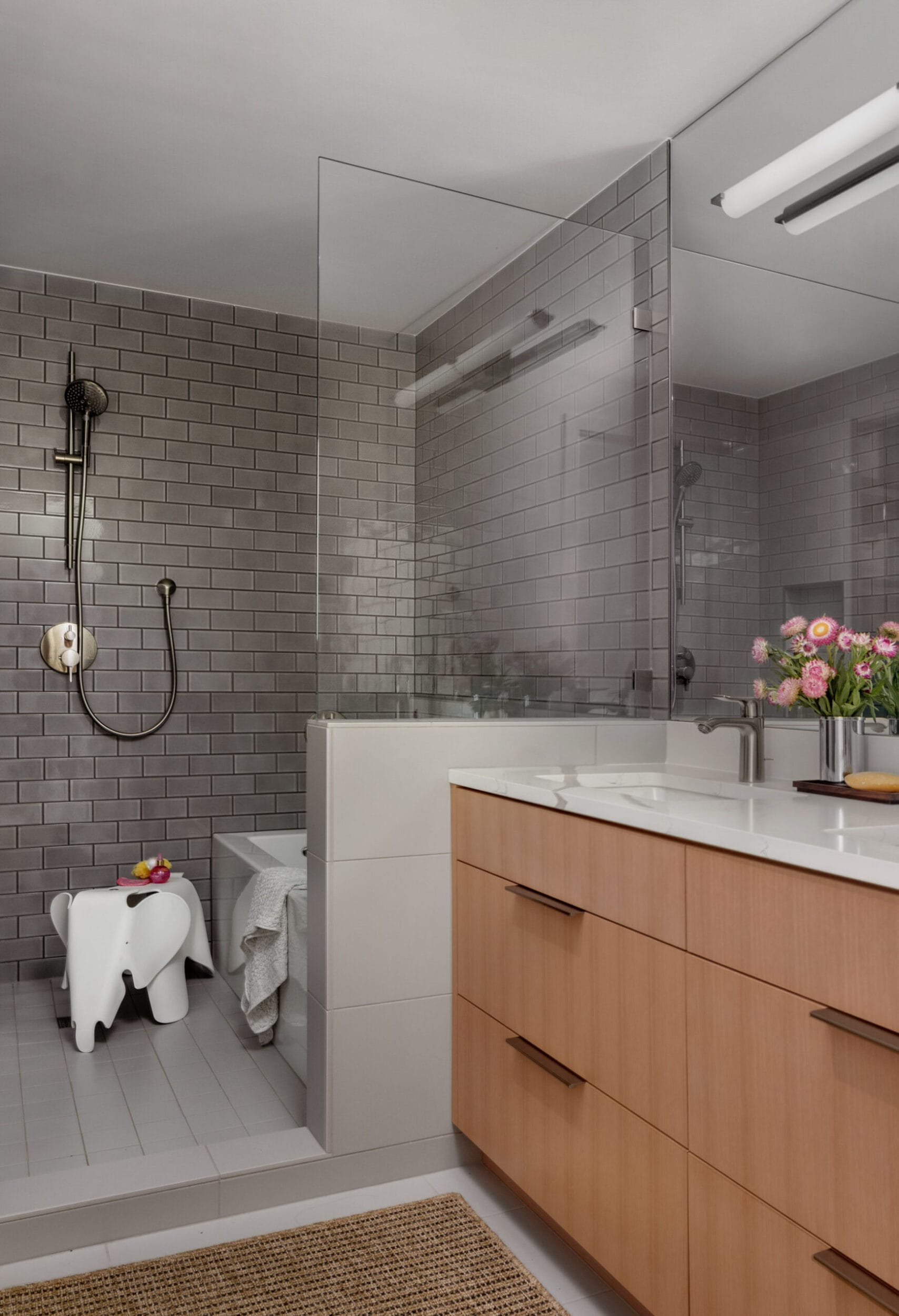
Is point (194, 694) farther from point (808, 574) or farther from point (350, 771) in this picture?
point (808, 574)

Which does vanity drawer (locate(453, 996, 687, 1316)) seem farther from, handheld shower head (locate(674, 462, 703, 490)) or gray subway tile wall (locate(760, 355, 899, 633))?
handheld shower head (locate(674, 462, 703, 490))

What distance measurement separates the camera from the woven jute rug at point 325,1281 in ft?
5.79

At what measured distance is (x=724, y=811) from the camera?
1.58 m

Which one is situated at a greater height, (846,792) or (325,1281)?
(846,792)

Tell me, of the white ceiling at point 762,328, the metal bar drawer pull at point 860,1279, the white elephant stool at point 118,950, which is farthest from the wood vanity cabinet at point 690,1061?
the white elephant stool at point 118,950

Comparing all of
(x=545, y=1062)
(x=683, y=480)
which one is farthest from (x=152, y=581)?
(x=545, y=1062)

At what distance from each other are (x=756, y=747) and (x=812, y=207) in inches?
47.5

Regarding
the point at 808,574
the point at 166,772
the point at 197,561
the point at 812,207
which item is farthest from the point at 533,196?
the point at 166,772

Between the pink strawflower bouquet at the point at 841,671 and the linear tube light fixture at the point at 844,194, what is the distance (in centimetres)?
88

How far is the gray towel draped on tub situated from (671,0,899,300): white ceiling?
6.84ft

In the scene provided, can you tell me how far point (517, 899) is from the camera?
1986mm

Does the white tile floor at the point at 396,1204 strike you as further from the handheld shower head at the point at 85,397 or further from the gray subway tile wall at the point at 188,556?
the handheld shower head at the point at 85,397

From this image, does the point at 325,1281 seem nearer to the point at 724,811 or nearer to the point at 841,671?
the point at 724,811

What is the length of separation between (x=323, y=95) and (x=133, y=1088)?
2693mm
